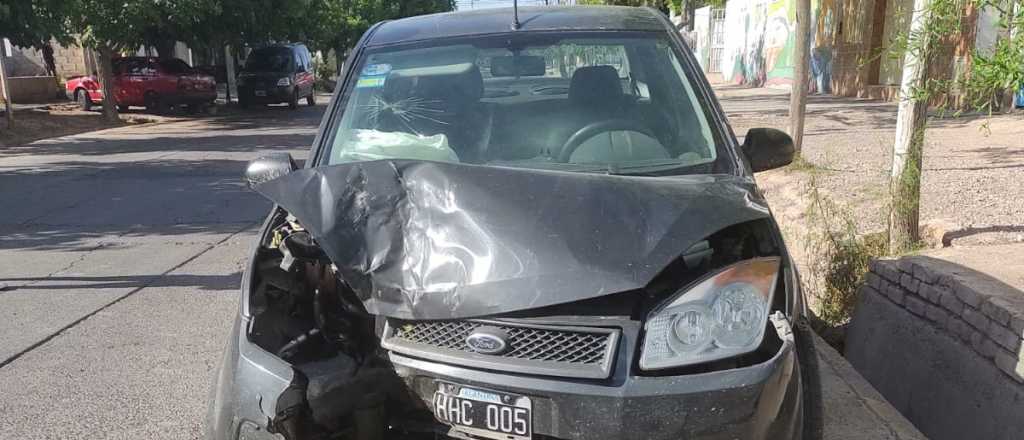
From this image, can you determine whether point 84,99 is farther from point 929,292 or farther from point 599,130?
point 929,292

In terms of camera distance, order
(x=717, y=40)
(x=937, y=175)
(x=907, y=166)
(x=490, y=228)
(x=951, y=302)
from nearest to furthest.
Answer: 1. (x=490, y=228)
2. (x=951, y=302)
3. (x=907, y=166)
4. (x=937, y=175)
5. (x=717, y=40)

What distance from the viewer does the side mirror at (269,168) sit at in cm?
292

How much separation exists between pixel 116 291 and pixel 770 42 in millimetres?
22121

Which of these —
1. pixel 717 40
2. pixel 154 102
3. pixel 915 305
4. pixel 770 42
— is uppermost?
pixel 717 40

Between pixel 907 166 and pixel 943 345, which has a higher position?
pixel 907 166

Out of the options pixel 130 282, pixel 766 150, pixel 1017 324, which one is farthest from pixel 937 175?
pixel 130 282

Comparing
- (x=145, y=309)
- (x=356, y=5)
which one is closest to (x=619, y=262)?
(x=145, y=309)

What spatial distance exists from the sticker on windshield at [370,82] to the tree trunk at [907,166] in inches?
127

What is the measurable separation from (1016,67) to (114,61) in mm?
22472

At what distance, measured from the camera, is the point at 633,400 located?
193 cm

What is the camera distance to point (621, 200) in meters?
2.27

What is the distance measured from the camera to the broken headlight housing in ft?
6.61

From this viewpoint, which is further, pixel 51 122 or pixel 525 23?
pixel 51 122

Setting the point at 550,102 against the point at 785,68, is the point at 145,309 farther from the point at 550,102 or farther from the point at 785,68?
the point at 785,68
